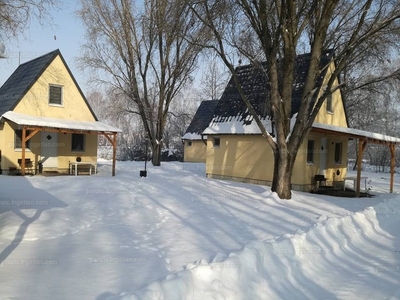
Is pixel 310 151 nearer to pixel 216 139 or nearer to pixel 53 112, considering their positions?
pixel 216 139

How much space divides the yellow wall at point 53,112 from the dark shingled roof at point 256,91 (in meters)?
7.71

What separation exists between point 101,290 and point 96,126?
15.0 meters

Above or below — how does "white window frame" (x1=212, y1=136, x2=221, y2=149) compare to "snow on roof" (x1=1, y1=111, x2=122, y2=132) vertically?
below

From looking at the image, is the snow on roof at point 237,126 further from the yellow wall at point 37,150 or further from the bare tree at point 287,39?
the yellow wall at point 37,150

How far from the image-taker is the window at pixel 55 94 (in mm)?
18031

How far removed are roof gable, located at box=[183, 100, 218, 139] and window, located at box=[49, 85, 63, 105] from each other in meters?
18.0

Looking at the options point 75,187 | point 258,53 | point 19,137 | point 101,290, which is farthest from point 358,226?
point 19,137

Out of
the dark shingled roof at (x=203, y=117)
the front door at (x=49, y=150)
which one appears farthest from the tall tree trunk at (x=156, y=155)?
the dark shingled roof at (x=203, y=117)

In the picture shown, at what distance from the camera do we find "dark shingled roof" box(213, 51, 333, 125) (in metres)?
16.1

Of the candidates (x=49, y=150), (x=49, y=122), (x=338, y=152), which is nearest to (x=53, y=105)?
(x=49, y=122)

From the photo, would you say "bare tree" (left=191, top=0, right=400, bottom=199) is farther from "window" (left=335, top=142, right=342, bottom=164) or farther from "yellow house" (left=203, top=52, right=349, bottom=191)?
"window" (left=335, top=142, right=342, bottom=164)

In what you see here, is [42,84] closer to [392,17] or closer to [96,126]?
[96,126]

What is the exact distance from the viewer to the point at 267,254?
547 centimetres

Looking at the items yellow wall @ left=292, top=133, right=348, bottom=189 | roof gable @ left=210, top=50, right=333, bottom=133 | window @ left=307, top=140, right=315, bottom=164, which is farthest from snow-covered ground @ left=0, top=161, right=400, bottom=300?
roof gable @ left=210, top=50, right=333, bottom=133
